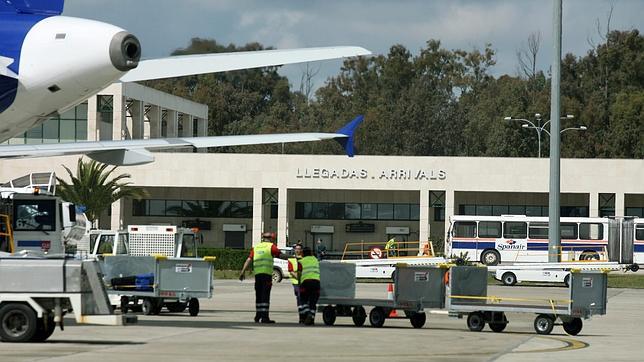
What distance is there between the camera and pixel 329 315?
2805 cm

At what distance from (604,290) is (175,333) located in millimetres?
8894

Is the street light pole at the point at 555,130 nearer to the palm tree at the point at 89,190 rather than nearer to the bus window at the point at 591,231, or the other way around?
the bus window at the point at 591,231

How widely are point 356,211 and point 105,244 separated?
57921mm

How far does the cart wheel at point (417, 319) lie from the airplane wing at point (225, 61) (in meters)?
6.53

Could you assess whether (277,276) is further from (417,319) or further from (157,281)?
(417,319)

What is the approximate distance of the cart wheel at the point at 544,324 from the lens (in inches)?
1032

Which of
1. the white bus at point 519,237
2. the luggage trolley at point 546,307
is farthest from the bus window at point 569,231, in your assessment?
the luggage trolley at point 546,307

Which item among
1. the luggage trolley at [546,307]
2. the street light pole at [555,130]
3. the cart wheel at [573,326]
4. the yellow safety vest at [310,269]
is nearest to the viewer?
the cart wheel at [573,326]

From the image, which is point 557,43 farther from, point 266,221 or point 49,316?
point 266,221

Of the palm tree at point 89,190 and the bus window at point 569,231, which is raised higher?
the palm tree at point 89,190

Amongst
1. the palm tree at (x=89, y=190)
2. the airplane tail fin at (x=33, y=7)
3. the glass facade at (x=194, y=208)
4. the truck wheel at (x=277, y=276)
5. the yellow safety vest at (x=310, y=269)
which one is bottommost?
the truck wheel at (x=277, y=276)

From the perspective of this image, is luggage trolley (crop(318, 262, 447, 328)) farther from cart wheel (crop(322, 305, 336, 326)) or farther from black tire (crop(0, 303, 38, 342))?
black tire (crop(0, 303, 38, 342))

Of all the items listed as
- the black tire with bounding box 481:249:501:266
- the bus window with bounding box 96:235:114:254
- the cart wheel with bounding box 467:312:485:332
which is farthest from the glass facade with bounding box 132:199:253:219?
the cart wheel with bounding box 467:312:485:332

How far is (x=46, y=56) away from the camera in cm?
2181
